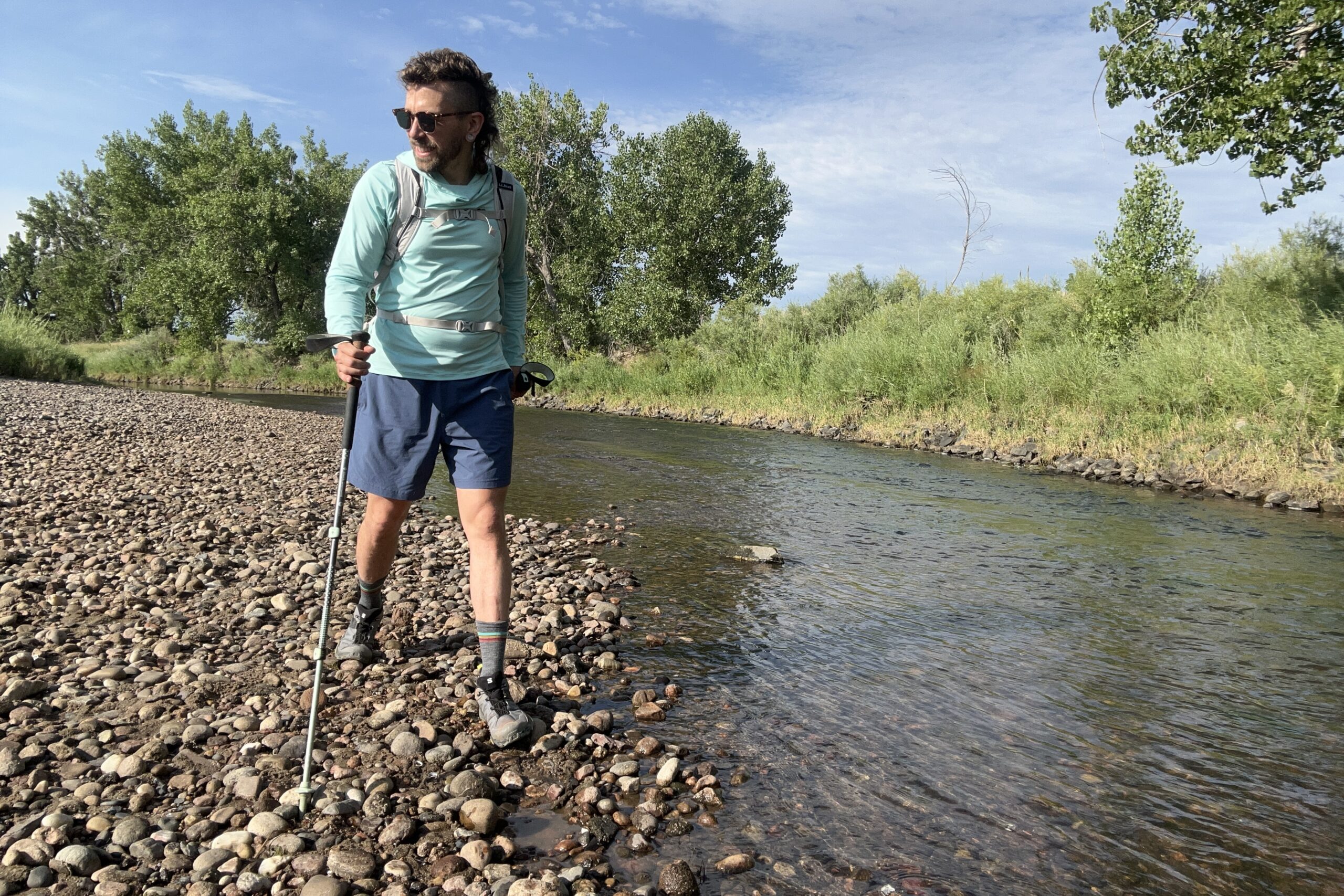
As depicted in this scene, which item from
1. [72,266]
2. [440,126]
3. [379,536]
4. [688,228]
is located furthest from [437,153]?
[72,266]

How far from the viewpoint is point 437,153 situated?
3.30 m

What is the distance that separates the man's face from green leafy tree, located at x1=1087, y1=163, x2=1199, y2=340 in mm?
20023

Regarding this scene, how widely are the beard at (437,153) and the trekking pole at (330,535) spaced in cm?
76

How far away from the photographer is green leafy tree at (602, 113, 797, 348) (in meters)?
39.0

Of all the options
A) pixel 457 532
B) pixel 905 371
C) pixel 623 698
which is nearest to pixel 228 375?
pixel 905 371

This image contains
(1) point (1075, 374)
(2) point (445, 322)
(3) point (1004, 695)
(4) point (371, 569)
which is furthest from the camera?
(1) point (1075, 374)

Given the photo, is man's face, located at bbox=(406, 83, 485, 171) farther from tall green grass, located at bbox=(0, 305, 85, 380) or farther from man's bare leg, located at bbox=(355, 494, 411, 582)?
tall green grass, located at bbox=(0, 305, 85, 380)

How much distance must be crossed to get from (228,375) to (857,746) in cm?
4920

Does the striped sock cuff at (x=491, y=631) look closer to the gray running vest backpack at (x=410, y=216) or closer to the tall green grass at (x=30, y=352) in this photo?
the gray running vest backpack at (x=410, y=216)

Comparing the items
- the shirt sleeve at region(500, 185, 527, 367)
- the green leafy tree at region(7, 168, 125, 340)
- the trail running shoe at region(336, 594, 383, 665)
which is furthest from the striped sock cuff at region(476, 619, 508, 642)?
the green leafy tree at region(7, 168, 125, 340)

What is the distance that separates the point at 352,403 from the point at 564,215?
4085 cm

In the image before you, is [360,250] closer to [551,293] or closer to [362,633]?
[362,633]

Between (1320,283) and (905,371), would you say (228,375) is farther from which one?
(1320,283)

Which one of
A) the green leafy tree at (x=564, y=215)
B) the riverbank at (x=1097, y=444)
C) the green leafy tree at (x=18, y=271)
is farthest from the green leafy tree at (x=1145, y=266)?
the green leafy tree at (x=18, y=271)
